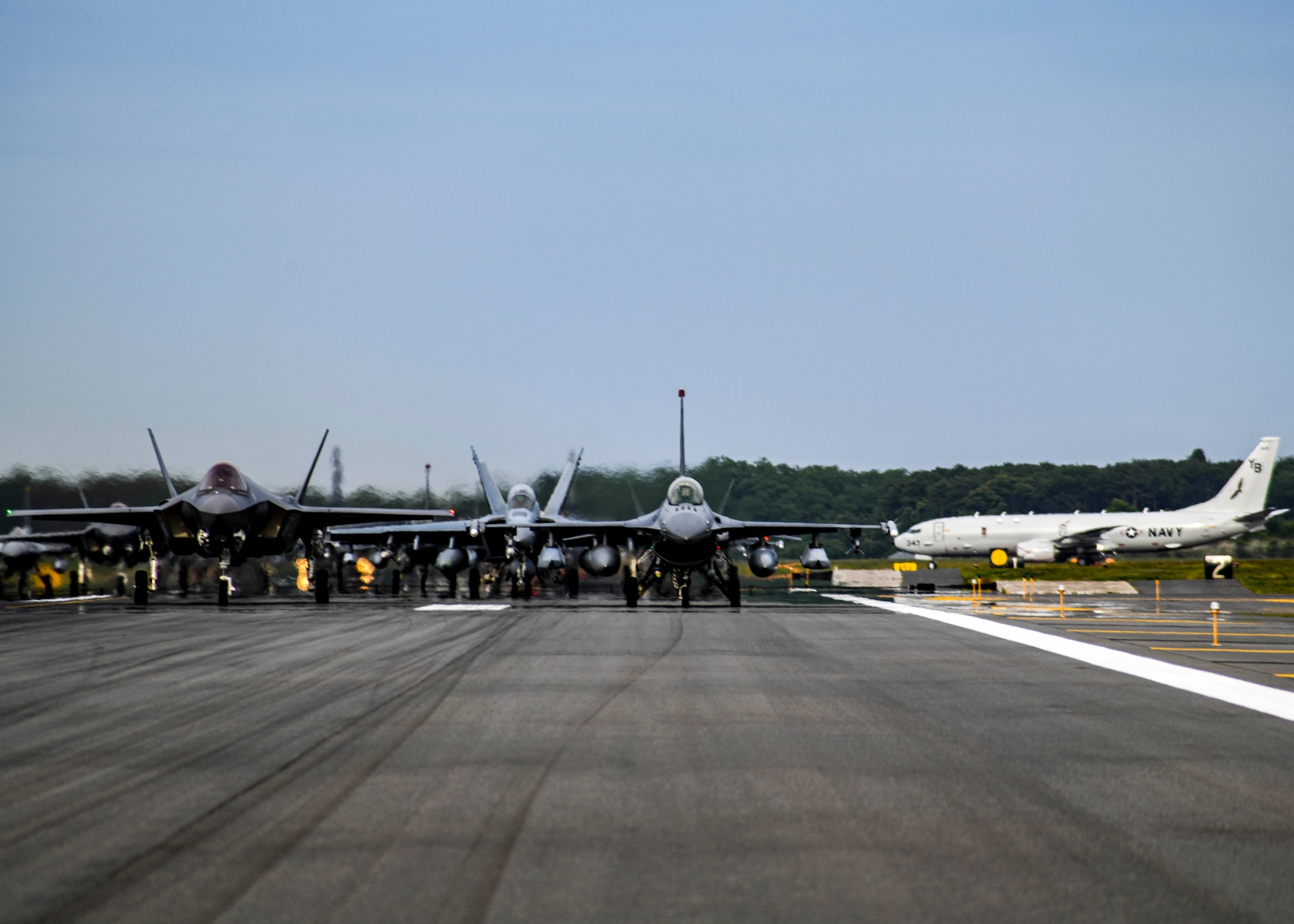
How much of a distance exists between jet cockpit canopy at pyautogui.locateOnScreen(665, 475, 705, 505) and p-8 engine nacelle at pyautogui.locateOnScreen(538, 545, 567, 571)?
12.1 metres

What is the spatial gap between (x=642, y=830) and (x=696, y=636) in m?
12.3

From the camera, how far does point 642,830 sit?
510 centimetres

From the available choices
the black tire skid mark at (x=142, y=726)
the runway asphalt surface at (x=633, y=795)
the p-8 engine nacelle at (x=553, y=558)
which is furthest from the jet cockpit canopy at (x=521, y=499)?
the black tire skid mark at (x=142, y=726)

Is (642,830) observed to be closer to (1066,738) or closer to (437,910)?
(437,910)

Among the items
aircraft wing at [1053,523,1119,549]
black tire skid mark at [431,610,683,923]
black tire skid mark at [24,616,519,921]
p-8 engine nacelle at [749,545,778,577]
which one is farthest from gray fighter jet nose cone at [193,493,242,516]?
aircraft wing at [1053,523,1119,549]

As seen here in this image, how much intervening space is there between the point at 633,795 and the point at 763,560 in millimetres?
26779

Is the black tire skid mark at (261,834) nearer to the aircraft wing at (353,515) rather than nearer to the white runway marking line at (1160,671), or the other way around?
the white runway marking line at (1160,671)

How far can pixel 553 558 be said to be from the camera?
38.2 m

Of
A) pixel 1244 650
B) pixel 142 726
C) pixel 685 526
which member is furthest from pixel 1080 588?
pixel 142 726

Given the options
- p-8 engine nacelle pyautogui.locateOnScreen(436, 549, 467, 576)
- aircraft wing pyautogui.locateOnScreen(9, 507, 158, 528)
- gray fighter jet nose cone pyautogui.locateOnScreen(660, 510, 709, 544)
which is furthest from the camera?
p-8 engine nacelle pyautogui.locateOnScreen(436, 549, 467, 576)

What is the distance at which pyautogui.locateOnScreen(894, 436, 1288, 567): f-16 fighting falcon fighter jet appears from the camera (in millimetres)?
60719

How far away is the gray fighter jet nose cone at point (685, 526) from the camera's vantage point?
2575cm

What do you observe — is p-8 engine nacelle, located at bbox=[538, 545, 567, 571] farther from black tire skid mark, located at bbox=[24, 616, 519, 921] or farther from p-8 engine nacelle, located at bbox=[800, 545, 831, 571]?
black tire skid mark, located at bbox=[24, 616, 519, 921]

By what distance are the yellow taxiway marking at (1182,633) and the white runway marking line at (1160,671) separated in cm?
133
